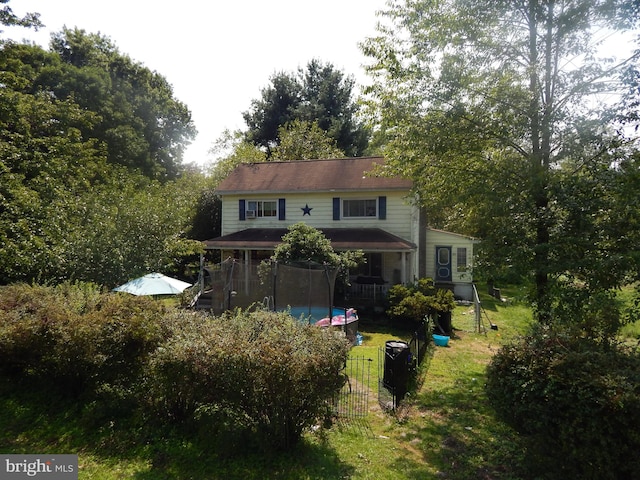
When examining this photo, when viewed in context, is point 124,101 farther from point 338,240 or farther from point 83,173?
point 338,240

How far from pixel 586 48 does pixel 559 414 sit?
836 cm

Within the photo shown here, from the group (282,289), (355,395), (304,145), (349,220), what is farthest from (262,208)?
(355,395)

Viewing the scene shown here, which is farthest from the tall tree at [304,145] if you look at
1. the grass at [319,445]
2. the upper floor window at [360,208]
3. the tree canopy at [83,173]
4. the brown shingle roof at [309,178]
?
the grass at [319,445]

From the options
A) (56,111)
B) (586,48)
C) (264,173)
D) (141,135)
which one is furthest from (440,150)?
(141,135)

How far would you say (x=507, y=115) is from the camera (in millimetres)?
9117

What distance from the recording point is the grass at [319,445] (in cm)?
502

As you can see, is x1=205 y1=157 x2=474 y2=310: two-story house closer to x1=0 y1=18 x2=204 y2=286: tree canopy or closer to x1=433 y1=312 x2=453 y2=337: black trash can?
x1=0 y1=18 x2=204 y2=286: tree canopy

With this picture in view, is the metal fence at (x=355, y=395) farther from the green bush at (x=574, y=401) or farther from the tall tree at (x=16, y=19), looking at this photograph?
the tall tree at (x=16, y=19)

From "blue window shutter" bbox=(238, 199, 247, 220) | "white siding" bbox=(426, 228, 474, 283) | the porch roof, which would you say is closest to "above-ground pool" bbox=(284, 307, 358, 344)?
the porch roof

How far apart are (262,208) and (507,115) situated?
1386 cm

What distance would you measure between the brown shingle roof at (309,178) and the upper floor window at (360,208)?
2.82ft

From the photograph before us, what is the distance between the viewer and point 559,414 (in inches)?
160

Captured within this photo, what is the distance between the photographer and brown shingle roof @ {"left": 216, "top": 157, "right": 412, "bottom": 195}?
60.3 ft

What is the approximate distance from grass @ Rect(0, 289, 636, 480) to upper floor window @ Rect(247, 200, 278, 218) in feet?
45.2
